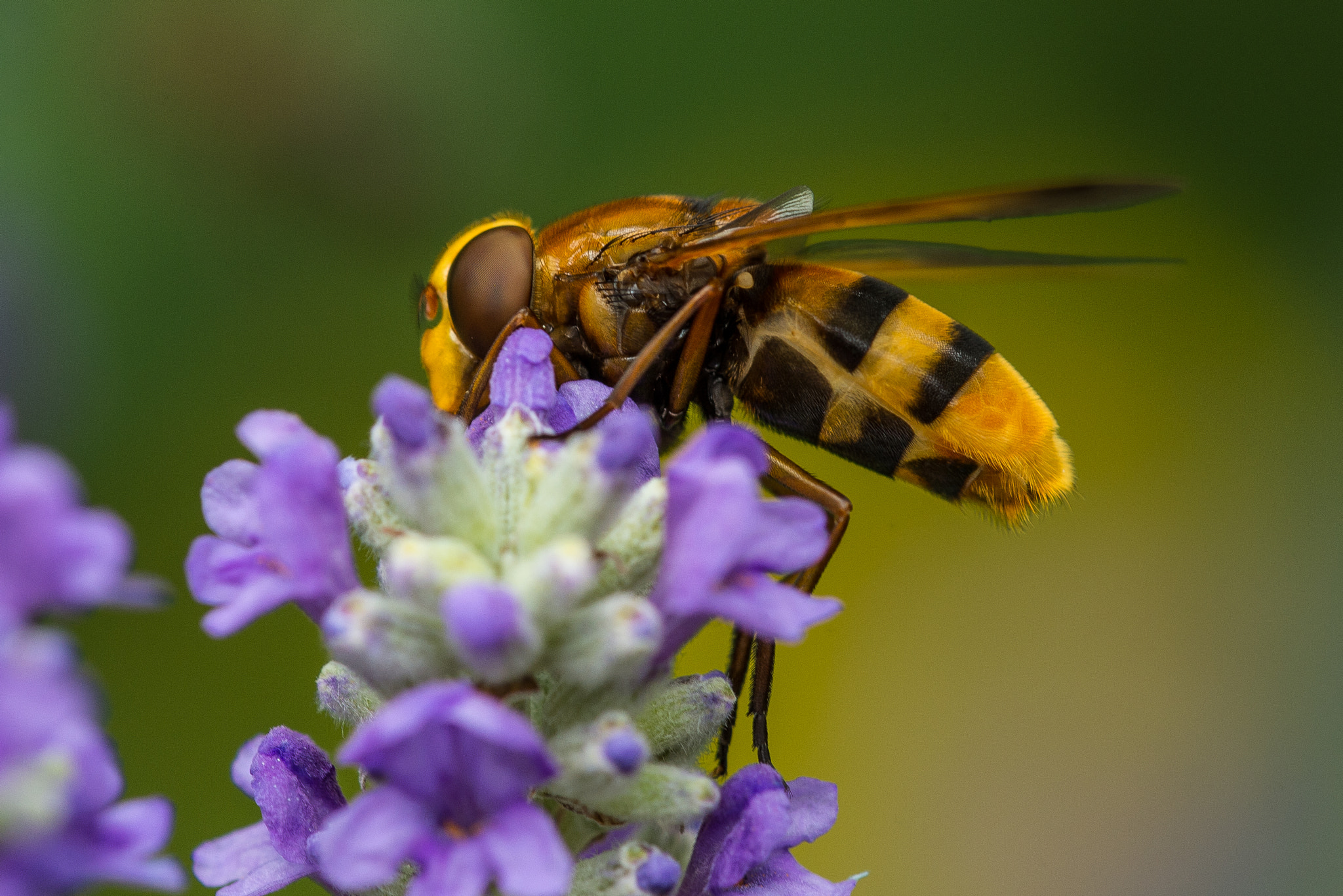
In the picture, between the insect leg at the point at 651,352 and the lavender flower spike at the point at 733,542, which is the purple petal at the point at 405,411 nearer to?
the lavender flower spike at the point at 733,542

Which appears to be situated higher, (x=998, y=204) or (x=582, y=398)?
(x=998, y=204)

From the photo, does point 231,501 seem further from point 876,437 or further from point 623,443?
point 876,437

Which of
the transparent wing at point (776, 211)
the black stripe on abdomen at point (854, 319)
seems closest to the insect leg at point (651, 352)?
the transparent wing at point (776, 211)

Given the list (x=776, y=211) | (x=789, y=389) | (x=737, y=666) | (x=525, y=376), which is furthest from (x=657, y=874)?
(x=776, y=211)

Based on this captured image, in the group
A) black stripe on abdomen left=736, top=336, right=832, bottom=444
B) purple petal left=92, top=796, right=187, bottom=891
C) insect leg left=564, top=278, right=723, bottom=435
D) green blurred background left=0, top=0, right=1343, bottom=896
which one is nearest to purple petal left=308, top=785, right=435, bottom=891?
purple petal left=92, top=796, right=187, bottom=891

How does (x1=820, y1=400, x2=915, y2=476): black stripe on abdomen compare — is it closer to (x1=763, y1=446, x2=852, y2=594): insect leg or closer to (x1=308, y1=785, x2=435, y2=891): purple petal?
(x1=763, y1=446, x2=852, y2=594): insect leg

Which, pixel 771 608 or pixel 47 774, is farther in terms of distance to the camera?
pixel 771 608
